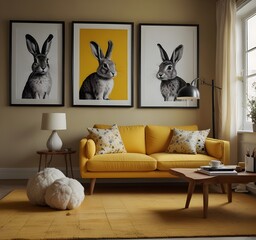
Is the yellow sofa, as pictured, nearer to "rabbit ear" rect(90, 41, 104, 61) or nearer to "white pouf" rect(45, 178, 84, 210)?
"white pouf" rect(45, 178, 84, 210)

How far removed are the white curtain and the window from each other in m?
0.18

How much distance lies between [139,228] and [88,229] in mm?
409

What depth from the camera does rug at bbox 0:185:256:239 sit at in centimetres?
323

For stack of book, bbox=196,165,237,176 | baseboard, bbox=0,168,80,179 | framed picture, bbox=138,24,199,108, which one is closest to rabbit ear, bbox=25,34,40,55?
framed picture, bbox=138,24,199,108

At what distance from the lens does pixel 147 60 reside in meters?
6.32

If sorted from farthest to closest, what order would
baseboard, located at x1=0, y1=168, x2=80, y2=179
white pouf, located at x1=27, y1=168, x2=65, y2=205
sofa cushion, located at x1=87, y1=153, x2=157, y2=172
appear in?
baseboard, located at x1=0, y1=168, x2=80, y2=179, sofa cushion, located at x1=87, y1=153, x2=157, y2=172, white pouf, located at x1=27, y1=168, x2=65, y2=205

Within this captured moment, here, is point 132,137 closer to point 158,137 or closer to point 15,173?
point 158,137

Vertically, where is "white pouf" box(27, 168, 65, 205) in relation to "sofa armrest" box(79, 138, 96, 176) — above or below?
below

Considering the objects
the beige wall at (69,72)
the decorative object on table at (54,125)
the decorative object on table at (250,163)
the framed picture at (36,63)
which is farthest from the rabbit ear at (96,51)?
the decorative object on table at (250,163)

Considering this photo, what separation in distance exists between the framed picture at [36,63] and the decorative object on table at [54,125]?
0.52 metres

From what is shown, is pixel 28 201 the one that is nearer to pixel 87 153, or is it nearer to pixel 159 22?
pixel 87 153

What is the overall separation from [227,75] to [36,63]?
2.78 m

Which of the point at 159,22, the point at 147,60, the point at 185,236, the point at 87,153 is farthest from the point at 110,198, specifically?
the point at 159,22

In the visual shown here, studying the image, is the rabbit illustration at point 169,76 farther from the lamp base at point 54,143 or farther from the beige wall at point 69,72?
the lamp base at point 54,143
